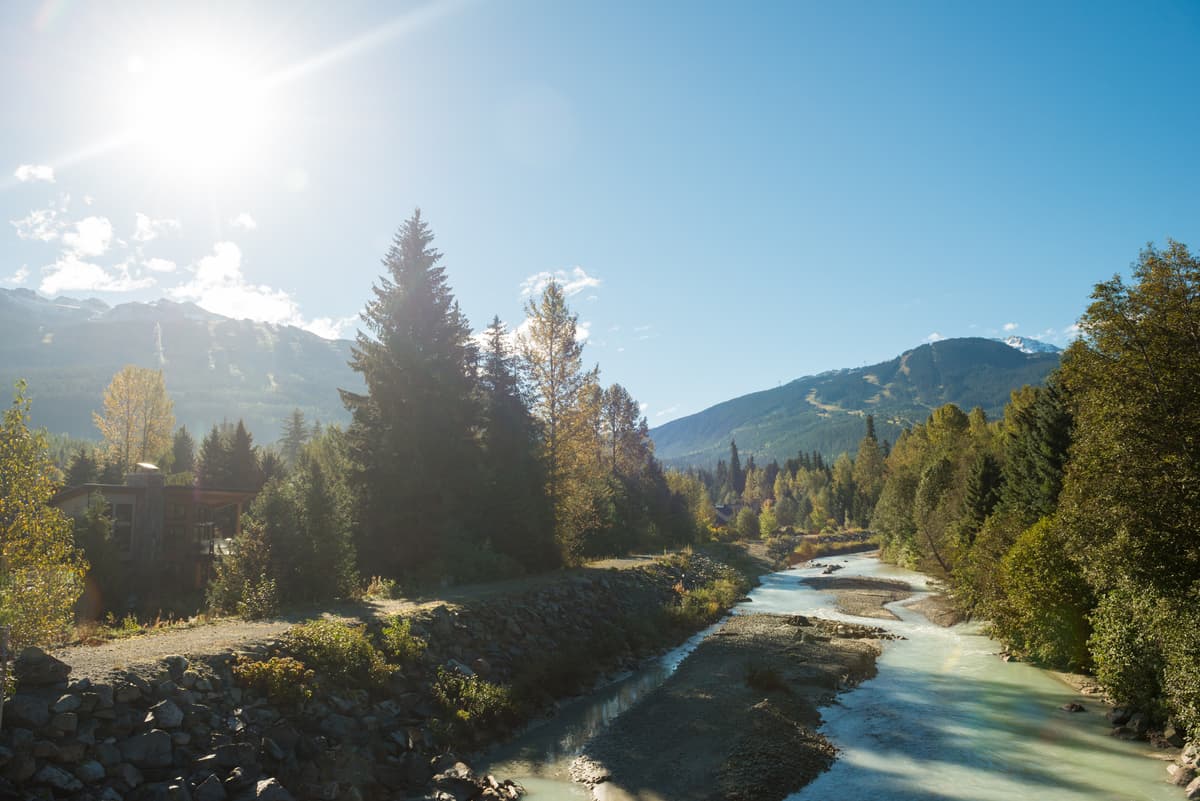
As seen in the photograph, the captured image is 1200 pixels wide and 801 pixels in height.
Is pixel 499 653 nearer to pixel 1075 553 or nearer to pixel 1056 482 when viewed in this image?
pixel 1075 553

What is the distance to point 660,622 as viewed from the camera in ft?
119

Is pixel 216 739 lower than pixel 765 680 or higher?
higher

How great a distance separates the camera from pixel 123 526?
39.9m

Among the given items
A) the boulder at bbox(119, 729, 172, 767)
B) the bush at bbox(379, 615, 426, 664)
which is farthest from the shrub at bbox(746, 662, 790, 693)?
the boulder at bbox(119, 729, 172, 767)

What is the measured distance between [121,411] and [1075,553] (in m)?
81.3

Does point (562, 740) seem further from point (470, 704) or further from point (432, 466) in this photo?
point (432, 466)

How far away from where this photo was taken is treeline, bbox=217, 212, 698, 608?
87.6ft

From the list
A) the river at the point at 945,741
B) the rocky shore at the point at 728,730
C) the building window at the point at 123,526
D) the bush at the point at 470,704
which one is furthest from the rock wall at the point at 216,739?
the building window at the point at 123,526

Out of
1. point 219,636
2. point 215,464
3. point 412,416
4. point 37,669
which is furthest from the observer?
point 215,464

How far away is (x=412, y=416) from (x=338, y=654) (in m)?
17.0

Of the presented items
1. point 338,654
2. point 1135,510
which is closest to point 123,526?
point 338,654

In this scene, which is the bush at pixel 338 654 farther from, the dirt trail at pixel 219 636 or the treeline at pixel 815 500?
the treeline at pixel 815 500

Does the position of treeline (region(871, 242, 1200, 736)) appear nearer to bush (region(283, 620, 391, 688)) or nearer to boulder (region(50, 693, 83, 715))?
bush (region(283, 620, 391, 688))

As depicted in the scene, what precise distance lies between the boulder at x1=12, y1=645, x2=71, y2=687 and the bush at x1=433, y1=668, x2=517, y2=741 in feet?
30.7
